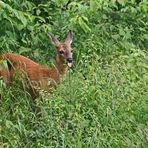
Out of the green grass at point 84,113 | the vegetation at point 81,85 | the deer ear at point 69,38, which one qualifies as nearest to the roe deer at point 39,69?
the deer ear at point 69,38

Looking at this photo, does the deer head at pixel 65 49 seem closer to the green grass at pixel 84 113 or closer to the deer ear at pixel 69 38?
the deer ear at pixel 69 38

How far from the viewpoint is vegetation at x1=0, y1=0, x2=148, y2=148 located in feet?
17.4

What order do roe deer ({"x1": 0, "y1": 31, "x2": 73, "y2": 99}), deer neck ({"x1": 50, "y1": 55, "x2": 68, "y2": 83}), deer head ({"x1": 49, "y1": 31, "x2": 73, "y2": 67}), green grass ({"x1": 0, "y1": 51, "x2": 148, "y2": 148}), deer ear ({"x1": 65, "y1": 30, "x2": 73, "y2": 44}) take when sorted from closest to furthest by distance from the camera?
1. green grass ({"x1": 0, "y1": 51, "x2": 148, "y2": 148})
2. roe deer ({"x1": 0, "y1": 31, "x2": 73, "y2": 99})
3. deer neck ({"x1": 50, "y1": 55, "x2": 68, "y2": 83})
4. deer head ({"x1": 49, "y1": 31, "x2": 73, "y2": 67})
5. deer ear ({"x1": 65, "y1": 30, "x2": 73, "y2": 44})

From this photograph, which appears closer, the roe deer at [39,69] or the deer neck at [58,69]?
the roe deer at [39,69]

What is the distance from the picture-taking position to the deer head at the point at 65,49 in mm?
7289

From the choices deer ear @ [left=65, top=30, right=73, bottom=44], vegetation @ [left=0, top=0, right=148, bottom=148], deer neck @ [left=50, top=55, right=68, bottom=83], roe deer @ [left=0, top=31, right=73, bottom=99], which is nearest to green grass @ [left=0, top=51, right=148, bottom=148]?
vegetation @ [left=0, top=0, right=148, bottom=148]

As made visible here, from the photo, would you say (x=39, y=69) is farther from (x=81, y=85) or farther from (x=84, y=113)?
(x=84, y=113)

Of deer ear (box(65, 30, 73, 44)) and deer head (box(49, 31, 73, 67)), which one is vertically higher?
deer ear (box(65, 30, 73, 44))

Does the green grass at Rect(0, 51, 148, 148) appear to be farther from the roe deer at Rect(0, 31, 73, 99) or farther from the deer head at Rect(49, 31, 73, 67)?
the deer head at Rect(49, 31, 73, 67)

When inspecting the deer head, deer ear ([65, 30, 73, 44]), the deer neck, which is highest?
deer ear ([65, 30, 73, 44])

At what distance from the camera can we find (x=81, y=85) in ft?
19.9

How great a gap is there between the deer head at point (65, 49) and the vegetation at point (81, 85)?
149 mm

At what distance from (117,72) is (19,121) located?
1294mm

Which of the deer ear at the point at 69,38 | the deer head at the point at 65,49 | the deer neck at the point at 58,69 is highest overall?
the deer ear at the point at 69,38
